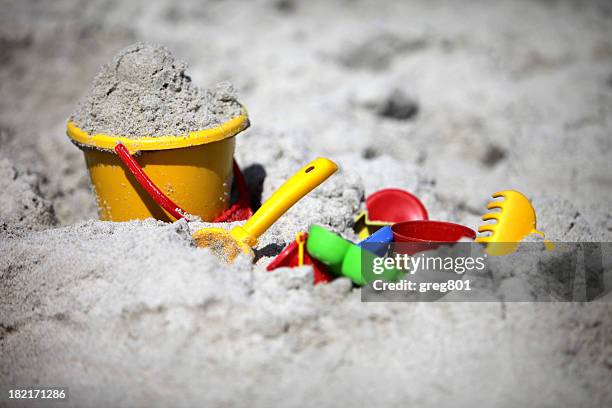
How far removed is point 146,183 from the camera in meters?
1.68

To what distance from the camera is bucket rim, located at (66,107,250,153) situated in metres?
1.67

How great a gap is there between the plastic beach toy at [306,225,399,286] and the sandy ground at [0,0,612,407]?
7 cm

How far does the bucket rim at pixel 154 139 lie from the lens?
5.49ft

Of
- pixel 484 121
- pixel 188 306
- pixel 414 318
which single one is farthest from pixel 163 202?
pixel 484 121

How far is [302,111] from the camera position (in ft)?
10.3

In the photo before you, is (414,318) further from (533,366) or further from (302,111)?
(302,111)

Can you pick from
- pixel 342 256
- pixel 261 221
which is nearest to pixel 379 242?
pixel 342 256

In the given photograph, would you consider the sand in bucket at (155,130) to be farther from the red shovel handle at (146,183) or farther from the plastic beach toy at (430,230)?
the plastic beach toy at (430,230)

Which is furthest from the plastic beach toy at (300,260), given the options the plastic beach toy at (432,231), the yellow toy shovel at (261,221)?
the plastic beach toy at (432,231)

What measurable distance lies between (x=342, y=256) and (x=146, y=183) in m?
0.66

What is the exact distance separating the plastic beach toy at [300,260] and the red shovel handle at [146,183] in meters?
0.41

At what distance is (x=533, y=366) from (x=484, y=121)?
2292 millimetres

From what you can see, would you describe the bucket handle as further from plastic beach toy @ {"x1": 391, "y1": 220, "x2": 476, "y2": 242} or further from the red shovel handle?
plastic beach toy @ {"x1": 391, "y1": 220, "x2": 476, "y2": 242}

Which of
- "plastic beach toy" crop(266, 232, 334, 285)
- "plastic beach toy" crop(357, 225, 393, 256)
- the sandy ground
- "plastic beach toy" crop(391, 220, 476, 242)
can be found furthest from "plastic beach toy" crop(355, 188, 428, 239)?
"plastic beach toy" crop(266, 232, 334, 285)
